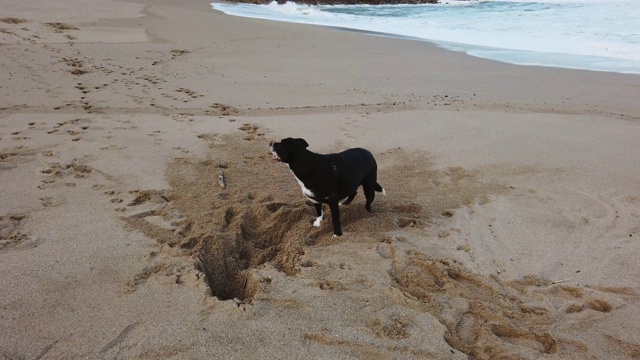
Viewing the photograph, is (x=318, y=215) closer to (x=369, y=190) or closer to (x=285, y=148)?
(x=369, y=190)

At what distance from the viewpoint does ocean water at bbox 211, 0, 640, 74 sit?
12.4m

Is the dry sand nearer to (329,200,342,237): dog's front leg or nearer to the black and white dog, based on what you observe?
(329,200,342,237): dog's front leg

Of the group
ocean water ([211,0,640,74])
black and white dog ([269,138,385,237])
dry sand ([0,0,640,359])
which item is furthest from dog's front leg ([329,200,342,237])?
ocean water ([211,0,640,74])

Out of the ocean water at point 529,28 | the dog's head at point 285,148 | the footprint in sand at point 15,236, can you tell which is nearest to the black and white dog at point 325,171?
the dog's head at point 285,148

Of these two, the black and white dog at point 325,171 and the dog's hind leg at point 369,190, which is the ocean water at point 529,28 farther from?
the black and white dog at point 325,171

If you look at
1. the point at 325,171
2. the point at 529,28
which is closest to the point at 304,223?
the point at 325,171

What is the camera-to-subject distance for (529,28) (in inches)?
664

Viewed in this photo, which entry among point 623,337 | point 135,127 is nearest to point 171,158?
point 135,127

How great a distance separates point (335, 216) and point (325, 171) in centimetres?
44

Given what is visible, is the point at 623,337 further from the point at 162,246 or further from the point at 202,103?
the point at 202,103

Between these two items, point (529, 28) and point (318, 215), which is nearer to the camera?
point (318, 215)

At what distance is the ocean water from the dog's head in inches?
380

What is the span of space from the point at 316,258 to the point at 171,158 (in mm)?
2656

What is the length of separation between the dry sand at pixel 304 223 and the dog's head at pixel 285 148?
0.76 metres
